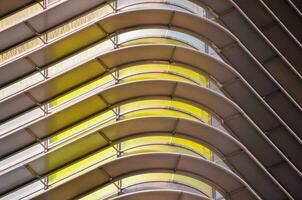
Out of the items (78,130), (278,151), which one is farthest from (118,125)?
(278,151)

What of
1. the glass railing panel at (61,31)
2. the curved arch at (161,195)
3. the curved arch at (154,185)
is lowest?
the curved arch at (161,195)

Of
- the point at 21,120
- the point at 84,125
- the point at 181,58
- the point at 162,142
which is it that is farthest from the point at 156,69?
the point at 21,120

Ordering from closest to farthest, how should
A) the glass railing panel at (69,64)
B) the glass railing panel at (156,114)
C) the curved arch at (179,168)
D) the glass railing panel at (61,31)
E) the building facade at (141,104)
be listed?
the building facade at (141,104)
the curved arch at (179,168)
the glass railing panel at (61,31)
the glass railing panel at (69,64)
the glass railing panel at (156,114)

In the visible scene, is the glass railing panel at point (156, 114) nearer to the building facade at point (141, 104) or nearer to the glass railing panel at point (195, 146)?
the building facade at point (141, 104)

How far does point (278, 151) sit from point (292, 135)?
1.04 m

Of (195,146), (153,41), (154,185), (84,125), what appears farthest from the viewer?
(195,146)

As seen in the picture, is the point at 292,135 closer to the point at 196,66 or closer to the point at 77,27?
the point at 196,66

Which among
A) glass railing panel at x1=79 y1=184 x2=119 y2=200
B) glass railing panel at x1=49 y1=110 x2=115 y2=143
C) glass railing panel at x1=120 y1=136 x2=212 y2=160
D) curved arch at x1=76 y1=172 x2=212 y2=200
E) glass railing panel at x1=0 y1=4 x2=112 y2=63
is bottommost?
glass railing panel at x1=79 y1=184 x2=119 y2=200

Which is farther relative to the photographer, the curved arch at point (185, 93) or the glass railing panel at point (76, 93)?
the glass railing panel at point (76, 93)

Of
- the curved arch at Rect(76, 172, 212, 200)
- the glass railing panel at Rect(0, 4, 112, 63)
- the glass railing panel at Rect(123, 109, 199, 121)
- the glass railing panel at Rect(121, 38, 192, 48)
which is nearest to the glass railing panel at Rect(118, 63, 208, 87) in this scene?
the glass railing panel at Rect(121, 38, 192, 48)

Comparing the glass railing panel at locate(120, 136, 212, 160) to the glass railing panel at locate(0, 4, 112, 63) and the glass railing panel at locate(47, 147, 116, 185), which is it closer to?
the glass railing panel at locate(47, 147, 116, 185)

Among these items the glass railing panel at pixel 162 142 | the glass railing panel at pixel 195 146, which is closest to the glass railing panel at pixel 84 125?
the glass railing panel at pixel 162 142

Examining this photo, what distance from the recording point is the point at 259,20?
49.8 meters

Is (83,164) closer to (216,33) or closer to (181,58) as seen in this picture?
(181,58)
